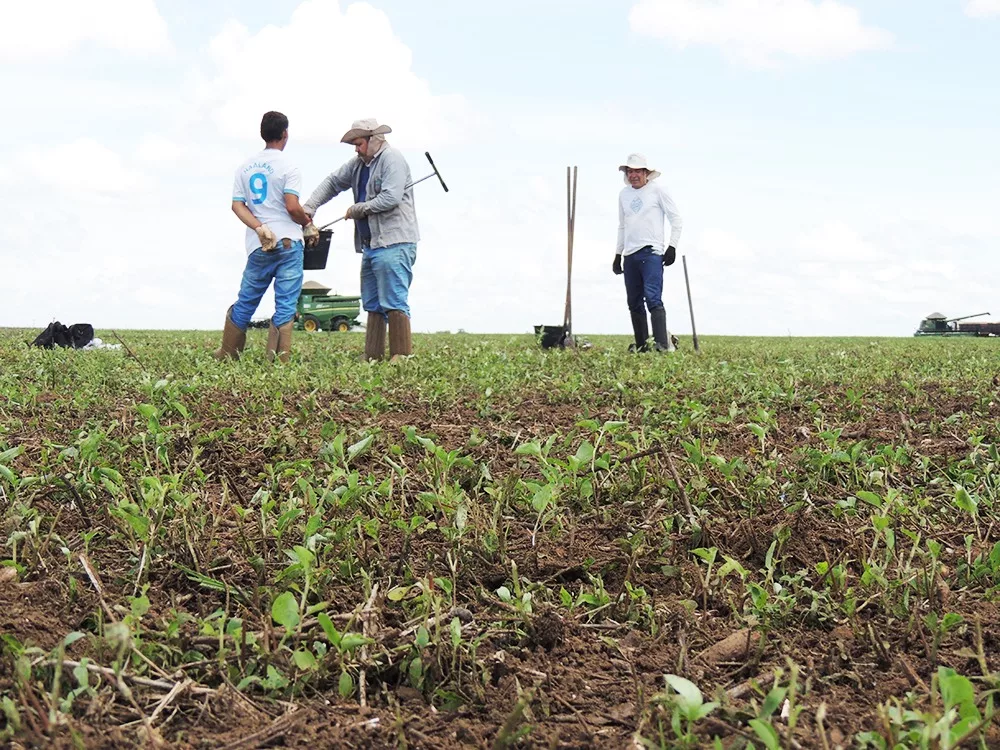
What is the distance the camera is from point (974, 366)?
828 cm

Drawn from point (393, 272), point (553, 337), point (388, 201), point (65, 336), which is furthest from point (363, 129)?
point (65, 336)

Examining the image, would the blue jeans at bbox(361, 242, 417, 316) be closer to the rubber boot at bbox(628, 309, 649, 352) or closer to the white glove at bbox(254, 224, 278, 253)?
the white glove at bbox(254, 224, 278, 253)

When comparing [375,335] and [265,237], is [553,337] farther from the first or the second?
[265,237]

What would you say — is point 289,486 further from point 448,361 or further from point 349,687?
point 448,361

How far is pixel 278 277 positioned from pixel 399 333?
114cm

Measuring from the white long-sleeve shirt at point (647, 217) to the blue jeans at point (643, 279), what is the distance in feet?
0.32

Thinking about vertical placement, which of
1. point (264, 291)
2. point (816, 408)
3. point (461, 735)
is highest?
point (264, 291)

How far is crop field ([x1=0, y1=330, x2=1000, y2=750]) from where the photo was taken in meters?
2.04

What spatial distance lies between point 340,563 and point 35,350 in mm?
7949

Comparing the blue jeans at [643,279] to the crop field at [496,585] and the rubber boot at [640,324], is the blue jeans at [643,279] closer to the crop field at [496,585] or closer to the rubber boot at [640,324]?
the rubber boot at [640,324]

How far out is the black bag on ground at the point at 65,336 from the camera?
11.0 m

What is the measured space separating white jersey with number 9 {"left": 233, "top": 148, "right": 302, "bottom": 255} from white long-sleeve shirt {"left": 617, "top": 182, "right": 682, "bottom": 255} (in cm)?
424

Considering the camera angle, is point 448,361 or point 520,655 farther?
point 448,361

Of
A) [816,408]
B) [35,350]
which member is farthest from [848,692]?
[35,350]
